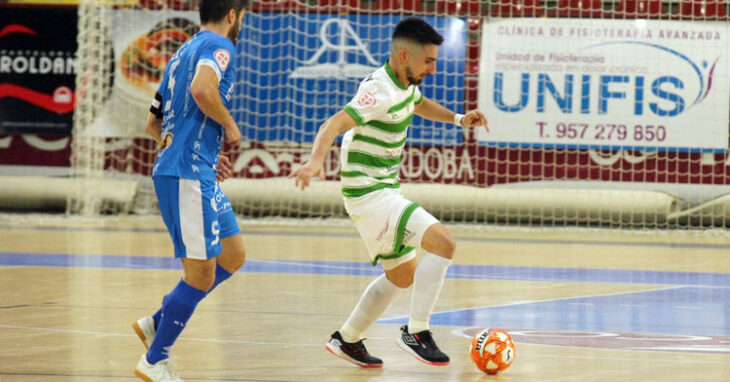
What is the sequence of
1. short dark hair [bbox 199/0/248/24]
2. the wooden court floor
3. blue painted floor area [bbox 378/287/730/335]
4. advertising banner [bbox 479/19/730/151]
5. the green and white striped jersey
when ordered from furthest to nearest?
advertising banner [bbox 479/19/730/151] < blue painted floor area [bbox 378/287/730/335] < the green and white striped jersey < the wooden court floor < short dark hair [bbox 199/0/248/24]

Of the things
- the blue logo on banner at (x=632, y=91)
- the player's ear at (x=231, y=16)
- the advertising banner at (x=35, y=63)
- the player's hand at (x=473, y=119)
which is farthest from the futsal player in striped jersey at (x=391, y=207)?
the advertising banner at (x=35, y=63)

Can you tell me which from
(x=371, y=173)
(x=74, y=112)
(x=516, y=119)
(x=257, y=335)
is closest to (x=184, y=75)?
(x=371, y=173)

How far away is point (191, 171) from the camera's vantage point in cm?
480

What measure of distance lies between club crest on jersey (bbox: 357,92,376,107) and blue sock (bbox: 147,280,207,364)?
4.27ft

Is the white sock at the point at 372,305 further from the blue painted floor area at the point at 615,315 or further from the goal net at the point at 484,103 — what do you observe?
the goal net at the point at 484,103

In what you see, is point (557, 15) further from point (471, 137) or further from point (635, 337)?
point (635, 337)

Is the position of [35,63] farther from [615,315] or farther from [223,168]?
[223,168]

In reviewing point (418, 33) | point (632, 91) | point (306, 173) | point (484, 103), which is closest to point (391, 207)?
point (306, 173)

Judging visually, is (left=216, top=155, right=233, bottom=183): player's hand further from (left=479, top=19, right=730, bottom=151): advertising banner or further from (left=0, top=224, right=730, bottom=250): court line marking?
(left=479, top=19, right=730, bottom=151): advertising banner

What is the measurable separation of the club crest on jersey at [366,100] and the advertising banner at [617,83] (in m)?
10.4

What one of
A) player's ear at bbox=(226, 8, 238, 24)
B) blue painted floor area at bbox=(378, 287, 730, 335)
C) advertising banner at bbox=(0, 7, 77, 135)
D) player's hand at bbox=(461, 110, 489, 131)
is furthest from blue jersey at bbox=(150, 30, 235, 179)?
advertising banner at bbox=(0, 7, 77, 135)

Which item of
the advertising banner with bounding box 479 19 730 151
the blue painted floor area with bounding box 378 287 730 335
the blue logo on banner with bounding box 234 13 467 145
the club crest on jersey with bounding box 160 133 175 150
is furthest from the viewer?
the blue logo on banner with bounding box 234 13 467 145

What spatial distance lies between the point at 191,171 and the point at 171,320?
24.5 inches

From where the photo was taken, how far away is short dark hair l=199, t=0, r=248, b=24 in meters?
5.00
